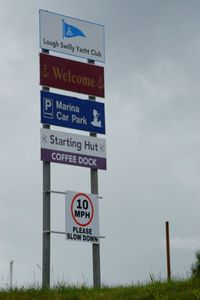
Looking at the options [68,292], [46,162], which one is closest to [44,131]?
[46,162]

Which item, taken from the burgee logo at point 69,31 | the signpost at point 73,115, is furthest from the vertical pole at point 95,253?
the burgee logo at point 69,31

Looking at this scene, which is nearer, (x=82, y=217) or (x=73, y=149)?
(x=82, y=217)

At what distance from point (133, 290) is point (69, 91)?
697cm

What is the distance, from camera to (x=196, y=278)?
63.4ft

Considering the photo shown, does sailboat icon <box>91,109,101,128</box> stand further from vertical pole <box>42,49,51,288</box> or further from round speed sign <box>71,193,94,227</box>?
round speed sign <box>71,193,94,227</box>

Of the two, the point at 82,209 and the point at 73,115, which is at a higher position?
the point at 73,115

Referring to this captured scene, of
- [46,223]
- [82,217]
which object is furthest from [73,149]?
[46,223]

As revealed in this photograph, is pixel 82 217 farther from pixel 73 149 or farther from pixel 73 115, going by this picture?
pixel 73 115

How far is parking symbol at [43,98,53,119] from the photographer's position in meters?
22.5

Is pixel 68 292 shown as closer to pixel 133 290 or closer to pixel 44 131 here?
pixel 133 290

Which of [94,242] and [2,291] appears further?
[94,242]

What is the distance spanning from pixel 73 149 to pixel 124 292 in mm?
5658

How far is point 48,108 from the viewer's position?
2261 centimetres

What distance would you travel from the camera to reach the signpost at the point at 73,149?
2238cm
